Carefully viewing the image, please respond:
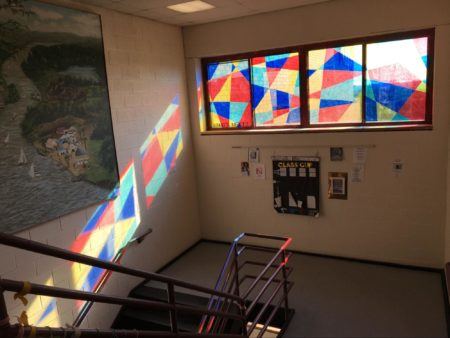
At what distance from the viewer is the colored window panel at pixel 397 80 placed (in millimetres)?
3754

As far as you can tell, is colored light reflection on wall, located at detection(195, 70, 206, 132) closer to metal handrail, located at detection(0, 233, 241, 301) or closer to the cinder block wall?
the cinder block wall

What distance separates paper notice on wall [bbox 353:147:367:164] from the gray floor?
3.81ft

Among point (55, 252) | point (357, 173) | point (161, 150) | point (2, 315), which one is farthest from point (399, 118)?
point (2, 315)

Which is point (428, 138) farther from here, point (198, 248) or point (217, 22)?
point (198, 248)

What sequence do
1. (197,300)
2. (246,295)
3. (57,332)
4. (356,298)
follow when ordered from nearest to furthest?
(57,332)
(246,295)
(356,298)
(197,300)

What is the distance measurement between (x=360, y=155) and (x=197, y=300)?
228cm

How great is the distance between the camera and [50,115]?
3.02m

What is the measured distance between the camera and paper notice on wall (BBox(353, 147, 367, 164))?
403 centimetres

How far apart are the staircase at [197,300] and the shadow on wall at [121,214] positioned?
0.55 meters

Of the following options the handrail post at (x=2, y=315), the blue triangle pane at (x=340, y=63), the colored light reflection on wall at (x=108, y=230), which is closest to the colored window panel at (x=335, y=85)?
the blue triangle pane at (x=340, y=63)

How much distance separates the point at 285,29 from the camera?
4.20 metres

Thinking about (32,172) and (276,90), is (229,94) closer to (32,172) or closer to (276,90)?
(276,90)

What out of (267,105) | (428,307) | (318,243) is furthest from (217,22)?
(428,307)

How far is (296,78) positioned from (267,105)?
47 centimetres
